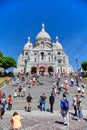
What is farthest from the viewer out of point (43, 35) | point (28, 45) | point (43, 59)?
point (43, 35)

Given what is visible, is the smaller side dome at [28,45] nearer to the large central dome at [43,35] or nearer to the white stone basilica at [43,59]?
the white stone basilica at [43,59]

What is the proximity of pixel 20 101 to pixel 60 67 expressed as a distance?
7077 cm

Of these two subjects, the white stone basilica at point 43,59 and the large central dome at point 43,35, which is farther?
the large central dome at point 43,35

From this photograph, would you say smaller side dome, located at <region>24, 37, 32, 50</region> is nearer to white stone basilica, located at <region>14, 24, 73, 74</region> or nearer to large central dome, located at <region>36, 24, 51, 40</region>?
white stone basilica, located at <region>14, 24, 73, 74</region>

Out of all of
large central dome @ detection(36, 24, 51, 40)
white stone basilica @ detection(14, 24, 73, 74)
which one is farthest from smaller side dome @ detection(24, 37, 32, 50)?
large central dome @ detection(36, 24, 51, 40)

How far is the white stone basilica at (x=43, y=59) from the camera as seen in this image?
276 feet

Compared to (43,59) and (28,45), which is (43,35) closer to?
(28,45)

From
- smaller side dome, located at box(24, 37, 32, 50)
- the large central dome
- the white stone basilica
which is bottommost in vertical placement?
the white stone basilica

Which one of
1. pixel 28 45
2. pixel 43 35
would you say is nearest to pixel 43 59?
pixel 28 45

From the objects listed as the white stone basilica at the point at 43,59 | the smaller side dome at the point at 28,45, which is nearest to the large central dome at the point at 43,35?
the white stone basilica at the point at 43,59

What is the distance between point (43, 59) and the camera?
300 feet

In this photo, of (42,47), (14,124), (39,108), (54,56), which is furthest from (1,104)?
(42,47)

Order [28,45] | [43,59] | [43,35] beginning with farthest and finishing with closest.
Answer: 1. [43,35]
2. [28,45]
3. [43,59]

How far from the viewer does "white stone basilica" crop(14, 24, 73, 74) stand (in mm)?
84250
